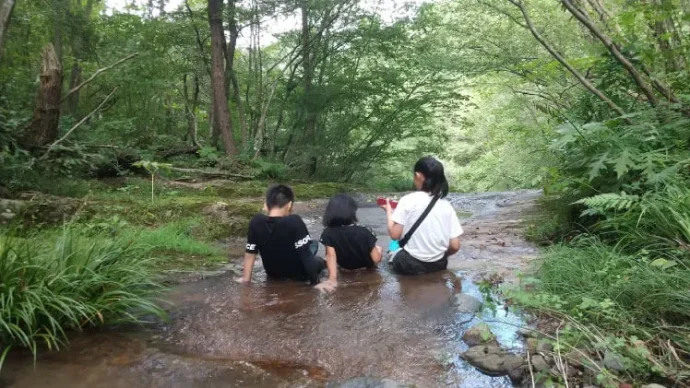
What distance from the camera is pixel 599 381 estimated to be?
242 centimetres

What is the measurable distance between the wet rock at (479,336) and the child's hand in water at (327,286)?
1645 mm

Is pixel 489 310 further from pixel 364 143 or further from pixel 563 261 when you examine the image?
pixel 364 143

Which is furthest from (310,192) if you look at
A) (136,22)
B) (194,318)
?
(194,318)

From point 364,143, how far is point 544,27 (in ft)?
26.5

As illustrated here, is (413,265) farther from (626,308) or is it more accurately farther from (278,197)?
(626,308)

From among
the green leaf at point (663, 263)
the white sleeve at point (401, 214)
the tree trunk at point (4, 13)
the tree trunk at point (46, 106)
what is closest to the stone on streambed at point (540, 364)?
the green leaf at point (663, 263)

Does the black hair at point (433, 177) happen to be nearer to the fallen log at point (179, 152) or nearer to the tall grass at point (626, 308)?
the tall grass at point (626, 308)

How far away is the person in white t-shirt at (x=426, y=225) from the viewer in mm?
4848

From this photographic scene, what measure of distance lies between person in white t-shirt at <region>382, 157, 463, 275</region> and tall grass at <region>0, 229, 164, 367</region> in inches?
105

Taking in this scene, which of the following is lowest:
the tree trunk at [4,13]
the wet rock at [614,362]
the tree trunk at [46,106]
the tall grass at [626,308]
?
the wet rock at [614,362]

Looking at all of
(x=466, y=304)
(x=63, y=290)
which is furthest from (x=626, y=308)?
(x=63, y=290)

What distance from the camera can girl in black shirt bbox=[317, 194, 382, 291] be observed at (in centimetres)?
503

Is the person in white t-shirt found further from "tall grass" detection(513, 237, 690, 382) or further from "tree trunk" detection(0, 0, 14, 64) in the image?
"tree trunk" detection(0, 0, 14, 64)

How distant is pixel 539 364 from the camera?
2.69 m
